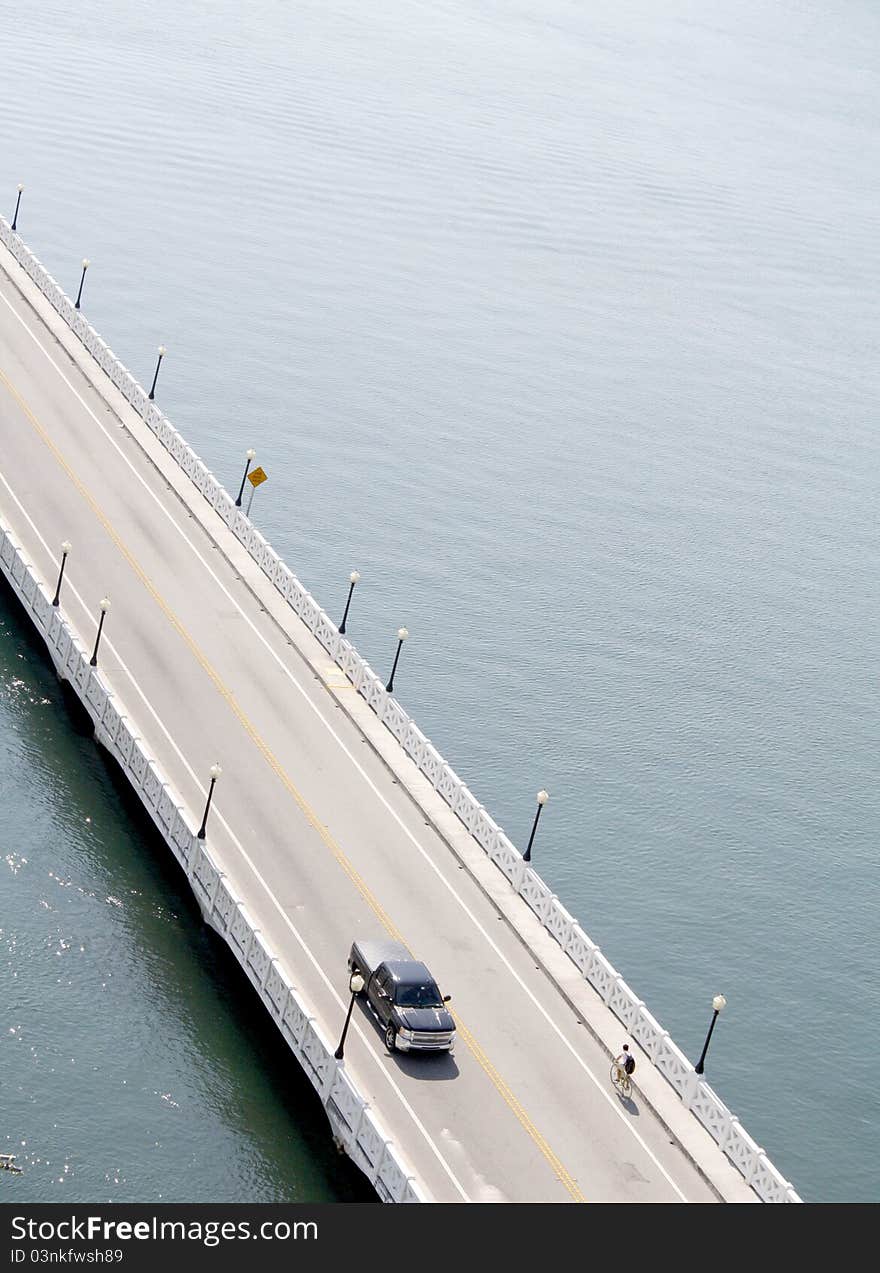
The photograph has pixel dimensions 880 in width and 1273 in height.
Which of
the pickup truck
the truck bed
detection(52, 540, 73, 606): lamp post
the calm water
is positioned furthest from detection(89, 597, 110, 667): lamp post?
the pickup truck

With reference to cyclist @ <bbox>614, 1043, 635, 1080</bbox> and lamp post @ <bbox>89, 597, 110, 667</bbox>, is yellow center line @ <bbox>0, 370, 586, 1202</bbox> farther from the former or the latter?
lamp post @ <bbox>89, 597, 110, 667</bbox>

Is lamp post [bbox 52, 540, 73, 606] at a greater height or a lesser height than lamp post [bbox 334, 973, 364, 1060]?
greater

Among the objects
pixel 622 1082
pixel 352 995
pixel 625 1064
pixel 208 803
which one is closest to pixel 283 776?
pixel 208 803

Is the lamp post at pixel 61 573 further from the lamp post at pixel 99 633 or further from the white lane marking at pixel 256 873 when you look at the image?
the lamp post at pixel 99 633

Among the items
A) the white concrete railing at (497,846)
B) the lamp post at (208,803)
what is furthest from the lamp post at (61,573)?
the lamp post at (208,803)

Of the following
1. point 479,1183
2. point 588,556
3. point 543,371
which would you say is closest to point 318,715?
point 479,1183

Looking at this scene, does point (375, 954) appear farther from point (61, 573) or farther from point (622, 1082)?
point (61, 573)

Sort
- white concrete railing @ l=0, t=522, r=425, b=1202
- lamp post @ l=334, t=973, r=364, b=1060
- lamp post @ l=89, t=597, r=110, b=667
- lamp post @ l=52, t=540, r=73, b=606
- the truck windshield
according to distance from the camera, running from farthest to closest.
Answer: lamp post @ l=52, t=540, r=73, b=606 → lamp post @ l=89, t=597, r=110, b=667 → the truck windshield → lamp post @ l=334, t=973, r=364, b=1060 → white concrete railing @ l=0, t=522, r=425, b=1202
